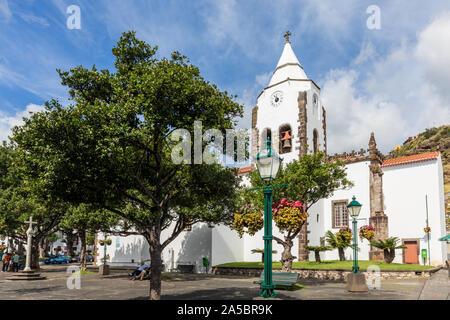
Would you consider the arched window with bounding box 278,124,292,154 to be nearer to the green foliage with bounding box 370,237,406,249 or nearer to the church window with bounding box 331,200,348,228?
the church window with bounding box 331,200,348,228

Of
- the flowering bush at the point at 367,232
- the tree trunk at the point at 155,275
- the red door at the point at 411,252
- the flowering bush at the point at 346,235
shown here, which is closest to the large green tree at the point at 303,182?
the flowering bush at the point at 346,235

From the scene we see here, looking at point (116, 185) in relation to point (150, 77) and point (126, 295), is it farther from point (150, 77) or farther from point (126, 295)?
point (126, 295)

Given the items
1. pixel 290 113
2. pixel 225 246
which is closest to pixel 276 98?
pixel 290 113

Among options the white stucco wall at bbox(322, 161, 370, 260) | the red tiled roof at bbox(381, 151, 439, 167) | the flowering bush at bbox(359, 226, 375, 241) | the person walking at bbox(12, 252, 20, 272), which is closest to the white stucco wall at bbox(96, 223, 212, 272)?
the white stucco wall at bbox(322, 161, 370, 260)

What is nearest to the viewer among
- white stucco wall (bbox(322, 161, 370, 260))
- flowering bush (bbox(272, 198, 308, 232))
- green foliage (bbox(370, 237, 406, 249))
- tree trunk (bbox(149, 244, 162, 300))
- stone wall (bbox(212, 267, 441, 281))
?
tree trunk (bbox(149, 244, 162, 300))

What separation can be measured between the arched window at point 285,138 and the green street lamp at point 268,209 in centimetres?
2449

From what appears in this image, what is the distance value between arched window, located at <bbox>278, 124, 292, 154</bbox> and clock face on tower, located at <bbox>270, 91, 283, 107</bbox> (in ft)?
7.48

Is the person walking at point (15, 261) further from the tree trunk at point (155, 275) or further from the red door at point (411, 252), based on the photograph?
the red door at point (411, 252)

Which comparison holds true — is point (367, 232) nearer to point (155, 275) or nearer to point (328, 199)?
point (328, 199)

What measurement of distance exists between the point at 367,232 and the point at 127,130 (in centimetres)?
2347

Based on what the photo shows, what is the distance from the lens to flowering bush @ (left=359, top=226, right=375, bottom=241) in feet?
93.7

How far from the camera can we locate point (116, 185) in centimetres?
1310

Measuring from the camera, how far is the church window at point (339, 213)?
32.3 meters
